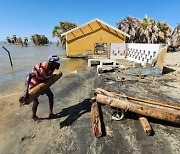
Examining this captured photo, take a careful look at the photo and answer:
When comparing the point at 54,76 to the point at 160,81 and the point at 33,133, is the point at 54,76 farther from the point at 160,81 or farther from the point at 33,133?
the point at 160,81

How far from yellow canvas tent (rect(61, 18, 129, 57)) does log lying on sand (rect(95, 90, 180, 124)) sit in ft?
68.0

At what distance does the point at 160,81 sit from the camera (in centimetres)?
1045

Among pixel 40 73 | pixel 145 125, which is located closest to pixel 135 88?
pixel 145 125

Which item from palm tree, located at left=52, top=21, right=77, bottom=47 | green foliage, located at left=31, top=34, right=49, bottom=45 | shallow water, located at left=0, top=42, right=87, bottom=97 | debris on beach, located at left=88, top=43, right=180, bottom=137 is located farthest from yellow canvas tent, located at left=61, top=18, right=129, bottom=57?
green foliage, located at left=31, top=34, right=49, bottom=45

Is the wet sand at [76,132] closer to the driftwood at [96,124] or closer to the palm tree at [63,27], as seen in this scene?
the driftwood at [96,124]

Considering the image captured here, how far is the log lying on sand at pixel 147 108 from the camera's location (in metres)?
5.32

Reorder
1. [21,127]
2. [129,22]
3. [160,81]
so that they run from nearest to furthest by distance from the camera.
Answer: [21,127] → [160,81] → [129,22]

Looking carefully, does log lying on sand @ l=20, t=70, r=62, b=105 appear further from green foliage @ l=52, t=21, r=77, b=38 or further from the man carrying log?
green foliage @ l=52, t=21, r=77, b=38

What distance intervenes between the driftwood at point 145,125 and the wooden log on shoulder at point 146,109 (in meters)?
0.16

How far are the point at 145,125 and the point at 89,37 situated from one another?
22.7 metres

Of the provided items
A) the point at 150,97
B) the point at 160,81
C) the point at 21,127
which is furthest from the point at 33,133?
the point at 160,81

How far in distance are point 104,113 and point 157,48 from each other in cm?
766

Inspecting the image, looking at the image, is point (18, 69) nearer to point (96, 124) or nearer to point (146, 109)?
point (96, 124)

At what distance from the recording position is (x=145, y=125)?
523 centimetres
